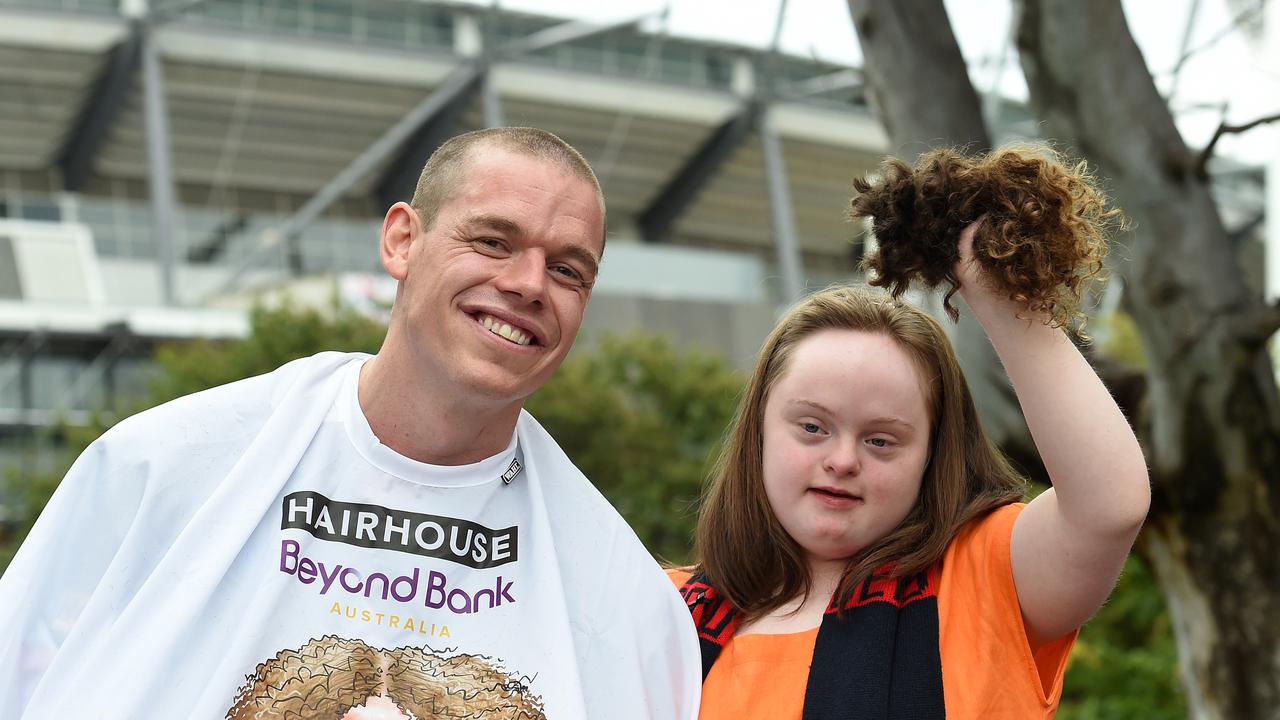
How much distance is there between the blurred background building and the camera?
3219 cm

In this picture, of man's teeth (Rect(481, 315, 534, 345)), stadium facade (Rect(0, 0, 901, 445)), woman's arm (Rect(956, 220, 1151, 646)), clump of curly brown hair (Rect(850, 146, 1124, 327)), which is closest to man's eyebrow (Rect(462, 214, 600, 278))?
man's teeth (Rect(481, 315, 534, 345))

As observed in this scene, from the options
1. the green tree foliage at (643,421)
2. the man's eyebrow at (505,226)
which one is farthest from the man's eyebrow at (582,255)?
the green tree foliage at (643,421)

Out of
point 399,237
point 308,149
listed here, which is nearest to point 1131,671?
point 399,237

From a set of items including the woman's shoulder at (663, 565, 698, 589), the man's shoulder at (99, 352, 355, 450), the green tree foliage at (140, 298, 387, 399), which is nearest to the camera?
the man's shoulder at (99, 352, 355, 450)

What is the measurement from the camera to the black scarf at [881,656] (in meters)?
2.66

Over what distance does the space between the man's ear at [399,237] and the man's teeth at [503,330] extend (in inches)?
9.7

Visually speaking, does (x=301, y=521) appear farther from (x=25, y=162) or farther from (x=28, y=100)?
(x=25, y=162)

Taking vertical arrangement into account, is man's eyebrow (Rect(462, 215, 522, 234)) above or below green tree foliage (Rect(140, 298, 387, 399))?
below

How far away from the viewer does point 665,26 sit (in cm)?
3428

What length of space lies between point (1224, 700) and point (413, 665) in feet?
14.1

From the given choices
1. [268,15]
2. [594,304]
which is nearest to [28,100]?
[268,15]

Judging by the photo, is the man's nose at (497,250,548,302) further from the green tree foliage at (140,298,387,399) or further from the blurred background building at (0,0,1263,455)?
the blurred background building at (0,0,1263,455)

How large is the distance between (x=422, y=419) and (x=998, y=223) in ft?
3.97

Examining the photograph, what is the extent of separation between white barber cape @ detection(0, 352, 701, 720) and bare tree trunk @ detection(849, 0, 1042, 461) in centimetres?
323
